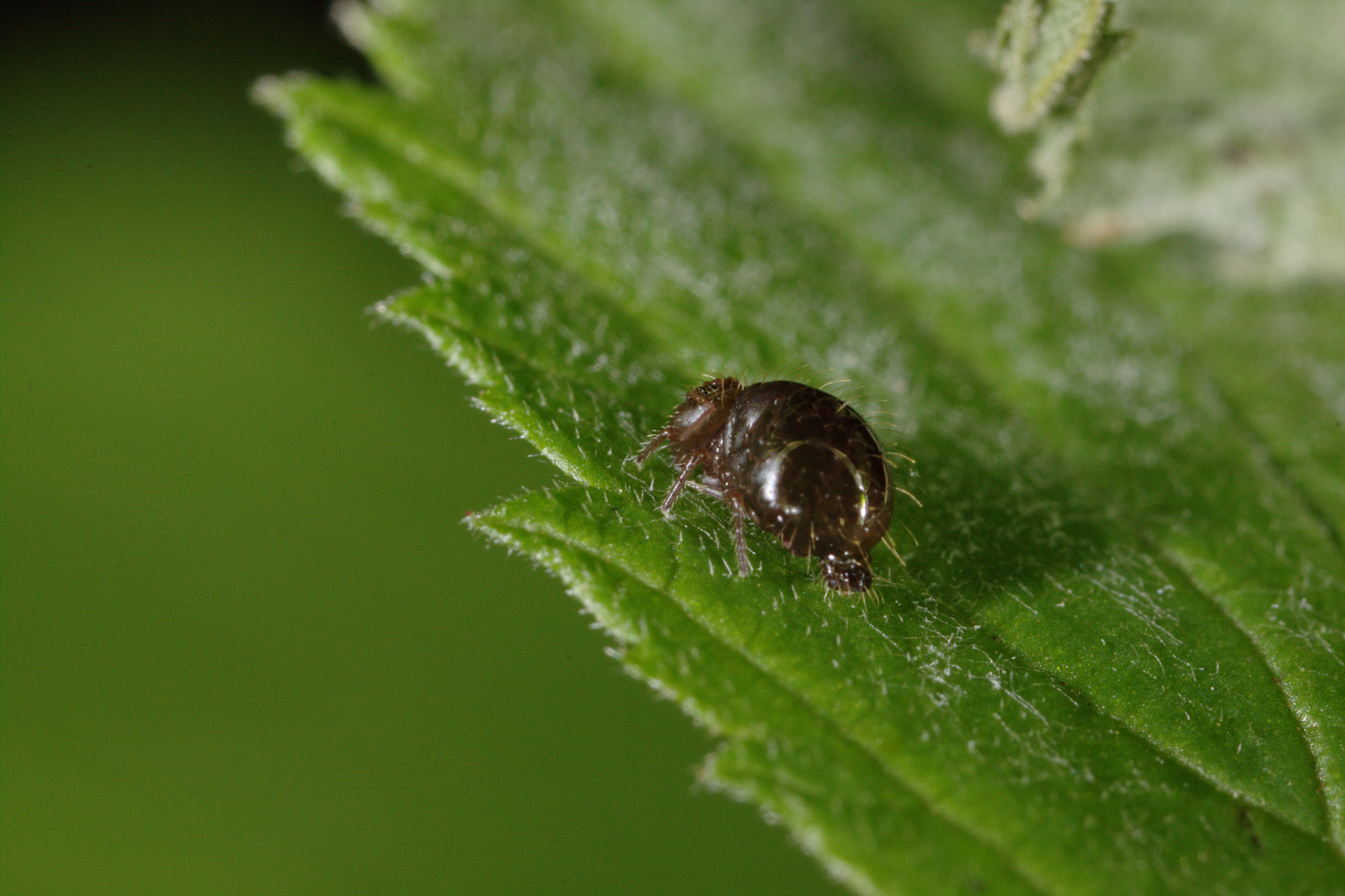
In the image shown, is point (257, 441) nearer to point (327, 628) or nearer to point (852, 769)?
point (327, 628)

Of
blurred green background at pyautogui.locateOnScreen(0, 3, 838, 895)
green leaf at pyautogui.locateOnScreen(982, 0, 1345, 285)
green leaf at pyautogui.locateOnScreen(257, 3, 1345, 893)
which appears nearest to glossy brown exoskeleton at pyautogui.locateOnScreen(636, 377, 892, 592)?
green leaf at pyautogui.locateOnScreen(257, 3, 1345, 893)

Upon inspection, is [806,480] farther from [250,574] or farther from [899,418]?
[250,574]

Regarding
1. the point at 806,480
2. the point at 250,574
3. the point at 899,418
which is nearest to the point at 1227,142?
the point at 899,418

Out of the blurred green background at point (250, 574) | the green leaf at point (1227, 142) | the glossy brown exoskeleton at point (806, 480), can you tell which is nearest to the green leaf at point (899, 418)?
the glossy brown exoskeleton at point (806, 480)

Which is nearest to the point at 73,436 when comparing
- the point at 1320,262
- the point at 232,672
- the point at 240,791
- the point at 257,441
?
the point at 257,441

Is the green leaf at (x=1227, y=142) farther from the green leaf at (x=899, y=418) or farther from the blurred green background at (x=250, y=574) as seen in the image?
the blurred green background at (x=250, y=574)
